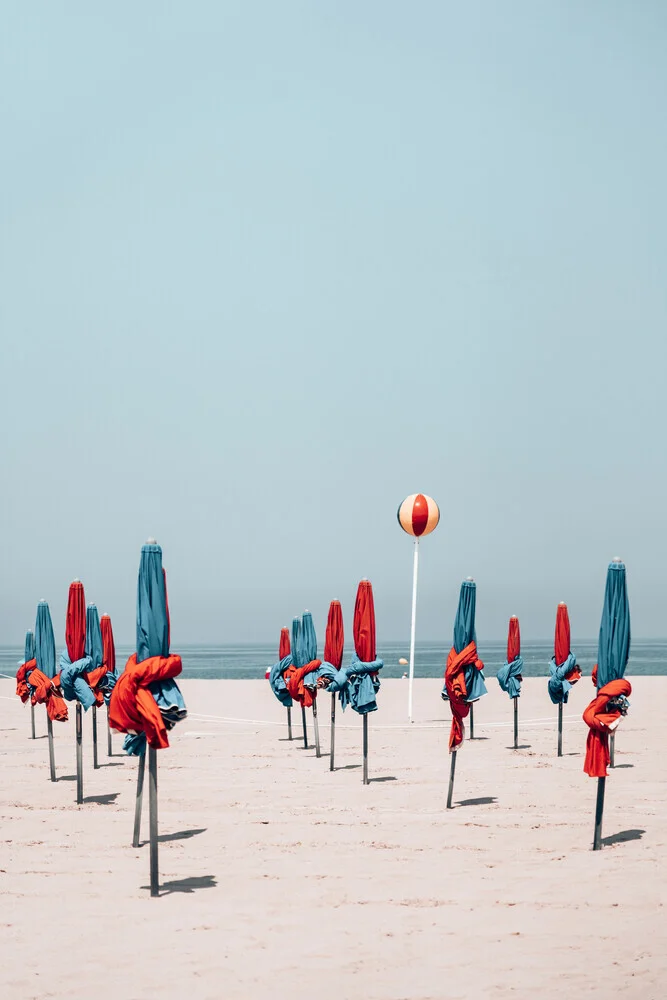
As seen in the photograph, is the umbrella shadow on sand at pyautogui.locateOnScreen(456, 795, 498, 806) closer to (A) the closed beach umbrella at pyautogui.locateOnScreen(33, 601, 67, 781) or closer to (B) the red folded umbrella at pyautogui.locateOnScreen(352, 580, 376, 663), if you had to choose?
(B) the red folded umbrella at pyautogui.locateOnScreen(352, 580, 376, 663)

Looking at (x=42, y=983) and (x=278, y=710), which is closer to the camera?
(x=42, y=983)

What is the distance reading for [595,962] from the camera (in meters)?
8.58

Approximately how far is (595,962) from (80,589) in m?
9.44

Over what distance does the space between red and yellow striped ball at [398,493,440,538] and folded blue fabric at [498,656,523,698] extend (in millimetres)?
6901

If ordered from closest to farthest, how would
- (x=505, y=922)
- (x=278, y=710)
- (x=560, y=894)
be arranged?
(x=505, y=922), (x=560, y=894), (x=278, y=710)

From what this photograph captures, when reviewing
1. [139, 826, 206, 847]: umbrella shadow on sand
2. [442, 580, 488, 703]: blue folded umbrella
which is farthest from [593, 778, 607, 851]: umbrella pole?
[139, 826, 206, 847]: umbrella shadow on sand

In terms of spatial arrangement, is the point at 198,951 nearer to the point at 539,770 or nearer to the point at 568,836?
the point at 568,836

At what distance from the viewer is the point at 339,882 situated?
449 inches

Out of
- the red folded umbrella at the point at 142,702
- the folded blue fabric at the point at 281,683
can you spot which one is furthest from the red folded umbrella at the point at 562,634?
the red folded umbrella at the point at 142,702

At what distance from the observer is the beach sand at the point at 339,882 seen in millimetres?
8422

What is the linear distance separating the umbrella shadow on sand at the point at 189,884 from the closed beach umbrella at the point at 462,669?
16.1ft

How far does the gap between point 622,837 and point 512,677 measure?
988 centimetres

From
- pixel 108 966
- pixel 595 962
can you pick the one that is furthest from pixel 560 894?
pixel 108 966

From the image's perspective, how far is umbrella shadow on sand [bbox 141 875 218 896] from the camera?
11.1m
